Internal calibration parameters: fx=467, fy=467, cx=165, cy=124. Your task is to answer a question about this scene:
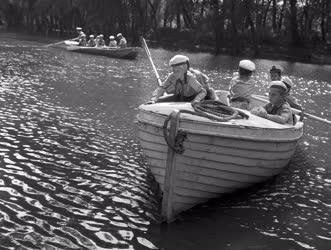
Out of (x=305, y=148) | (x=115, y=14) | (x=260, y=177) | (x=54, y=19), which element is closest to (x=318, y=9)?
(x=115, y=14)

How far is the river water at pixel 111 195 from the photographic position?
25.3 feet

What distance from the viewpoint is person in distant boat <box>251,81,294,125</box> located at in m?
Answer: 10.1

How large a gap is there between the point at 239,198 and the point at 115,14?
6301cm

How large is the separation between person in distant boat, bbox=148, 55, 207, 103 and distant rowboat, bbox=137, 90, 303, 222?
4.11ft

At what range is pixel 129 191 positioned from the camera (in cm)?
971

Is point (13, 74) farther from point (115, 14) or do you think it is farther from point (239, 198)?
point (115, 14)

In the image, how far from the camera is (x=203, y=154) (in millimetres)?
8234

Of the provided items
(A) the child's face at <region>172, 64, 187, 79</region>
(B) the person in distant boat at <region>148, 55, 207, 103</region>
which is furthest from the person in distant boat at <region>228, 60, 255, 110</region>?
(A) the child's face at <region>172, 64, 187, 79</region>

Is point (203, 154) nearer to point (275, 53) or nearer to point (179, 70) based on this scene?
point (179, 70)

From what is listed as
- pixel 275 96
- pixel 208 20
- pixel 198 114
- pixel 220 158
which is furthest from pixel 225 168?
pixel 208 20

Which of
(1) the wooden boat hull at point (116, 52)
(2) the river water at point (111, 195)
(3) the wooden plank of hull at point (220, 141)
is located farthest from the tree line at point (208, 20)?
(3) the wooden plank of hull at point (220, 141)

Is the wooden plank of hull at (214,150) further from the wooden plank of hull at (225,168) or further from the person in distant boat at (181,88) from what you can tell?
the person in distant boat at (181,88)

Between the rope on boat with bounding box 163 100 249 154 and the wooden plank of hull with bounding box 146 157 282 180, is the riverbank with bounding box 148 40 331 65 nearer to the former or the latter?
the wooden plank of hull with bounding box 146 157 282 180

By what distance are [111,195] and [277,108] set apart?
426cm
